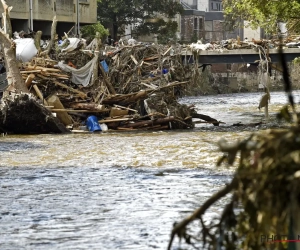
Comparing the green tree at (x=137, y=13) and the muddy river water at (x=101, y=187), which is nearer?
the muddy river water at (x=101, y=187)

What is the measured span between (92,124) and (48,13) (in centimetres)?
2491

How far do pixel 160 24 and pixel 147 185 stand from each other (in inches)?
2208

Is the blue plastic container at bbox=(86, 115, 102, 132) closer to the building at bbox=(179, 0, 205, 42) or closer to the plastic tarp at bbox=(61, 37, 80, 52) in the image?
the plastic tarp at bbox=(61, 37, 80, 52)

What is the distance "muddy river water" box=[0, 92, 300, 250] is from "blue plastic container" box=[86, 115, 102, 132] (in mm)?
1952

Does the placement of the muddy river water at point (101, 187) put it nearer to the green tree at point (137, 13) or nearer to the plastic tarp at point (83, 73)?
the plastic tarp at point (83, 73)

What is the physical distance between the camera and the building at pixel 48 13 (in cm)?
5147

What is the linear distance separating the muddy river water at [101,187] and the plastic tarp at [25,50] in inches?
195

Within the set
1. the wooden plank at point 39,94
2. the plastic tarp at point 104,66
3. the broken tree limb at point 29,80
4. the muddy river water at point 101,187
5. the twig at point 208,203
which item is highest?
the plastic tarp at point 104,66

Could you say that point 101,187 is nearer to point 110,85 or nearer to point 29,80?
point 29,80

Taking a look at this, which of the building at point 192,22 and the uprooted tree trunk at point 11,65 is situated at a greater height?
the building at point 192,22

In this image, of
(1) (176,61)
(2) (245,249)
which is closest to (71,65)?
(1) (176,61)

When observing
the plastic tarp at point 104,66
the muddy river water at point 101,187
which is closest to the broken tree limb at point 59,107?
the muddy river water at point 101,187

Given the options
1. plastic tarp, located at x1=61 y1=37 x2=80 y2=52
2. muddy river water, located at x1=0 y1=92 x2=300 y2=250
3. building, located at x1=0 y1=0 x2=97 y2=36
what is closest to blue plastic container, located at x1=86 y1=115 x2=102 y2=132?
muddy river water, located at x1=0 y1=92 x2=300 y2=250

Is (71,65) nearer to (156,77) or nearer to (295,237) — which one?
(156,77)
